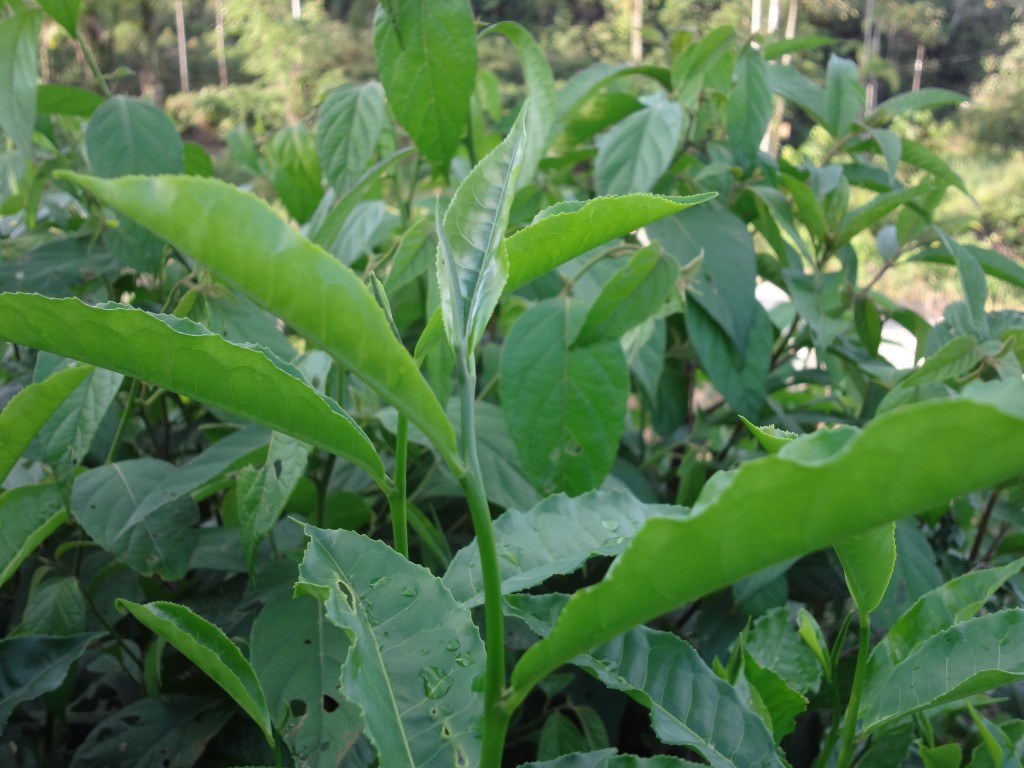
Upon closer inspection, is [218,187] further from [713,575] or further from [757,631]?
[757,631]

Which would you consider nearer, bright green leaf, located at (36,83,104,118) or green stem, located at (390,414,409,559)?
green stem, located at (390,414,409,559)

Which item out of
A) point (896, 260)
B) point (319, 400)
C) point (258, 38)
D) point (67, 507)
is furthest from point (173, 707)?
point (258, 38)

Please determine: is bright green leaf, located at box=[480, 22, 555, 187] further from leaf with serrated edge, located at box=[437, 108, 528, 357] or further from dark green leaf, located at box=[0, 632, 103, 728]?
dark green leaf, located at box=[0, 632, 103, 728]

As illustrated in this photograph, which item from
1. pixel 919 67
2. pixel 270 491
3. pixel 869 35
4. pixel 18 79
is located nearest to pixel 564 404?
pixel 270 491

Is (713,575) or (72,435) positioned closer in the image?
(713,575)

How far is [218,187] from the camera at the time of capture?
0.66 ft

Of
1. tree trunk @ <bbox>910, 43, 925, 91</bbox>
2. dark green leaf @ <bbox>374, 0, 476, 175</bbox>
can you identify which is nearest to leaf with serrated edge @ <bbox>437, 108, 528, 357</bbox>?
dark green leaf @ <bbox>374, 0, 476, 175</bbox>

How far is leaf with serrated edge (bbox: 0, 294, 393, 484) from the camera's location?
10.9 inches

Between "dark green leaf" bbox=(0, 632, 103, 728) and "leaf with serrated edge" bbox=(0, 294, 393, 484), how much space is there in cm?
28

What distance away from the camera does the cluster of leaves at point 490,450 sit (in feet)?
0.76

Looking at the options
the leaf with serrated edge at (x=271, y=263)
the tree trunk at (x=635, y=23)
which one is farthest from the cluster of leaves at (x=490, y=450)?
the tree trunk at (x=635, y=23)

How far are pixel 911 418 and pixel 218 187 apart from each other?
0.56 feet

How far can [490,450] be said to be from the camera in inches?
24.9

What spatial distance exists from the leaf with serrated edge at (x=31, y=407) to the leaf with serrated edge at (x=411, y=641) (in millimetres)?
175
